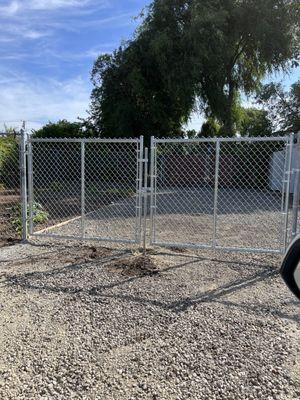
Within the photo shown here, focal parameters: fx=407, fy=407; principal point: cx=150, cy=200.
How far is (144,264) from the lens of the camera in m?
5.84

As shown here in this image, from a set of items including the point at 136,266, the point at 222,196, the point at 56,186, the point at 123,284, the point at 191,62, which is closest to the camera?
the point at 123,284

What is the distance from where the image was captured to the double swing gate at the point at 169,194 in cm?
651

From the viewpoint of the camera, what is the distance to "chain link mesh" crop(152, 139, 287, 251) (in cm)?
887

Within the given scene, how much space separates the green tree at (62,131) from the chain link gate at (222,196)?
10680 mm

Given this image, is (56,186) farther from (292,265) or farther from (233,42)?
(292,265)

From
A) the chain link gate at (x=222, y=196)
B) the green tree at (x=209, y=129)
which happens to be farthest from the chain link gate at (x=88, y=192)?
the green tree at (x=209, y=129)

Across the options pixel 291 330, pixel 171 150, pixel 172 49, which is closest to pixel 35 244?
pixel 291 330

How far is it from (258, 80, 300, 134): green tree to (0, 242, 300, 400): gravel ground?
22267 mm

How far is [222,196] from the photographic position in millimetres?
17359

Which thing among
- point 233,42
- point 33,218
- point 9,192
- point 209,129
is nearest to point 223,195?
point 9,192

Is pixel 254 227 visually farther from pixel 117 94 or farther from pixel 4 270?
pixel 117 94

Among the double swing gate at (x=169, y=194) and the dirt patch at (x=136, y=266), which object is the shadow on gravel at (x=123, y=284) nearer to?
the dirt patch at (x=136, y=266)

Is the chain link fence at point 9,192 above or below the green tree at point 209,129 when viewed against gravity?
below

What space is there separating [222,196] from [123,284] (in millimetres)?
12791
